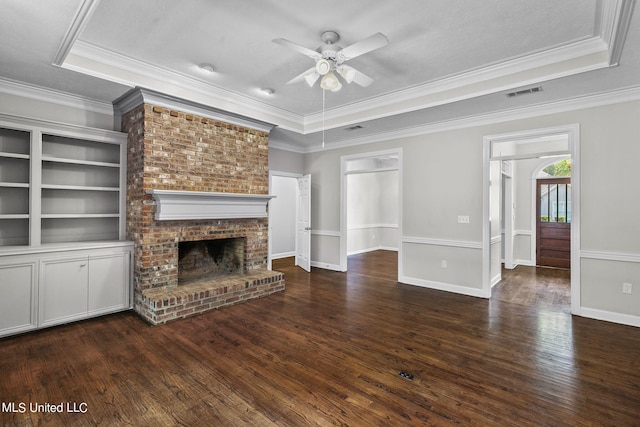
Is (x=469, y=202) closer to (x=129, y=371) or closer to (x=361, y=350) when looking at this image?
(x=361, y=350)

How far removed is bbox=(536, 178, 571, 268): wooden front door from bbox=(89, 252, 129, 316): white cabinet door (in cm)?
796

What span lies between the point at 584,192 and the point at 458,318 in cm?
225

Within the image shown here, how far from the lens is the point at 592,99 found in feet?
12.4

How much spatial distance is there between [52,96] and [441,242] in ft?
18.8

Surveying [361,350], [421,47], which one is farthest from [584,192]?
[361,350]

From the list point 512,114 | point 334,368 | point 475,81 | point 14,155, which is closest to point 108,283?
point 14,155

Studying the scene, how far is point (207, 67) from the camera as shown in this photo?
3.68 m

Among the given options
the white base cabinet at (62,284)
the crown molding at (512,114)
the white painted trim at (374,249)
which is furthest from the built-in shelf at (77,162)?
the white painted trim at (374,249)

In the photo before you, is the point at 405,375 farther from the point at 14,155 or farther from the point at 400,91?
the point at 14,155

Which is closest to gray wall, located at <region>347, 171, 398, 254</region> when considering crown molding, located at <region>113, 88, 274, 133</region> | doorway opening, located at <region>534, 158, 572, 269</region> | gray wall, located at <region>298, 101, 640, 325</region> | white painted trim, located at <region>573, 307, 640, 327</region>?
gray wall, located at <region>298, 101, 640, 325</region>

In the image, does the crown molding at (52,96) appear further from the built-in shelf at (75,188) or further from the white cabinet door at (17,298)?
the white cabinet door at (17,298)

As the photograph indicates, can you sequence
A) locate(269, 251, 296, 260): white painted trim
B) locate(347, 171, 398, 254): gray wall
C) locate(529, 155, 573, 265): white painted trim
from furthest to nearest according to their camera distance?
locate(347, 171, 398, 254): gray wall < locate(269, 251, 296, 260): white painted trim < locate(529, 155, 573, 265): white painted trim

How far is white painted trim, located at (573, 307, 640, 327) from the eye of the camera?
3.55 metres

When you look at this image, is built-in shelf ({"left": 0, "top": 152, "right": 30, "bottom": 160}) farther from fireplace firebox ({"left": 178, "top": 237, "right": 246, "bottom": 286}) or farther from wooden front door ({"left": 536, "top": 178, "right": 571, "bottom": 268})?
wooden front door ({"left": 536, "top": 178, "right": 571, "bottom": 268})
